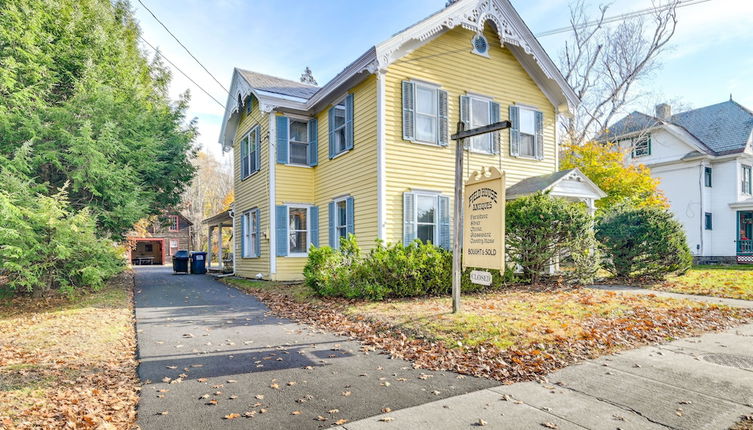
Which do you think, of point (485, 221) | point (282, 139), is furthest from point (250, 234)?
point (485, 221)

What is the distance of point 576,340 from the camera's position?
6.06 m

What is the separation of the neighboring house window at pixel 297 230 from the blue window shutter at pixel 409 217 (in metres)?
4.24

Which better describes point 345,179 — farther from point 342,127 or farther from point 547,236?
point 547,236

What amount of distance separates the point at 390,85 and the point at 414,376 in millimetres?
8689

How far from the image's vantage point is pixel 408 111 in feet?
39.2

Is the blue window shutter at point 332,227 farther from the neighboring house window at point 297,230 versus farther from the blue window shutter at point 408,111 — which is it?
the blue window shutter at point 408,111

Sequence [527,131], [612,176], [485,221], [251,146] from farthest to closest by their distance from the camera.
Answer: [612,176], [251,146], [527,131], [485,221]

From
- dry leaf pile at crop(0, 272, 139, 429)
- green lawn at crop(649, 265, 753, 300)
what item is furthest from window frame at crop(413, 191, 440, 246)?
dry leaf pile at crop(0, 272, 139, 429)

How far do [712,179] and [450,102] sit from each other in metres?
20.3

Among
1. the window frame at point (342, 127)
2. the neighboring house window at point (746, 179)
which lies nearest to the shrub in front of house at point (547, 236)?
the window frame at point (342, 127)

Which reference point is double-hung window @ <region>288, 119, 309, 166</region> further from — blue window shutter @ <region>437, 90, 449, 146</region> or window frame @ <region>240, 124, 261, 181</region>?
blue window shutter @ <region>437, 90, 449, 146</region>

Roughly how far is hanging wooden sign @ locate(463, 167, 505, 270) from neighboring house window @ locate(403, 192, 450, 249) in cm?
360

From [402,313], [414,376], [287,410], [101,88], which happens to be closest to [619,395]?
[414,376]

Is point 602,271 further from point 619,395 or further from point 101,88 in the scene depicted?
point 101,88
